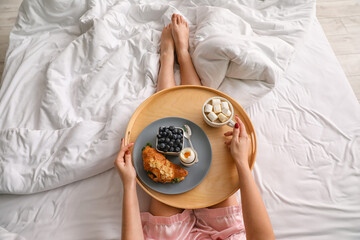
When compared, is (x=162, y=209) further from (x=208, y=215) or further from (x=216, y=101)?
(x=216, y=101)

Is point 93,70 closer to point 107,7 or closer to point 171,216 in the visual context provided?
point 107,7

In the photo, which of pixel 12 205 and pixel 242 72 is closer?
pixel 12 205

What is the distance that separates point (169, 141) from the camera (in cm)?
85

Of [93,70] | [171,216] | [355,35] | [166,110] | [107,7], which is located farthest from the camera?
[355,35]

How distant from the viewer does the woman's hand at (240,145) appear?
85cm

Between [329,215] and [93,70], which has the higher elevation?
[93,70]

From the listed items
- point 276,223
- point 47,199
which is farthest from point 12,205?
point 276,223

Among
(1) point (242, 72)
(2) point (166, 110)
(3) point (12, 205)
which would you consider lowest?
(3) point (12, 205)

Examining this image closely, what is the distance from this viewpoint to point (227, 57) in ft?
3.43

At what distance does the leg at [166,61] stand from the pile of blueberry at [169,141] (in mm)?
310

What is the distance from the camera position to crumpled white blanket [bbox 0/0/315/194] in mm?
945

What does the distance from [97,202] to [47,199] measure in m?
0.22

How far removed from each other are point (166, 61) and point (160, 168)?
62 cm

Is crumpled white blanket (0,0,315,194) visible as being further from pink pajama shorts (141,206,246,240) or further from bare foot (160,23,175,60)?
pink pajama shorts (141,206,246,240)
